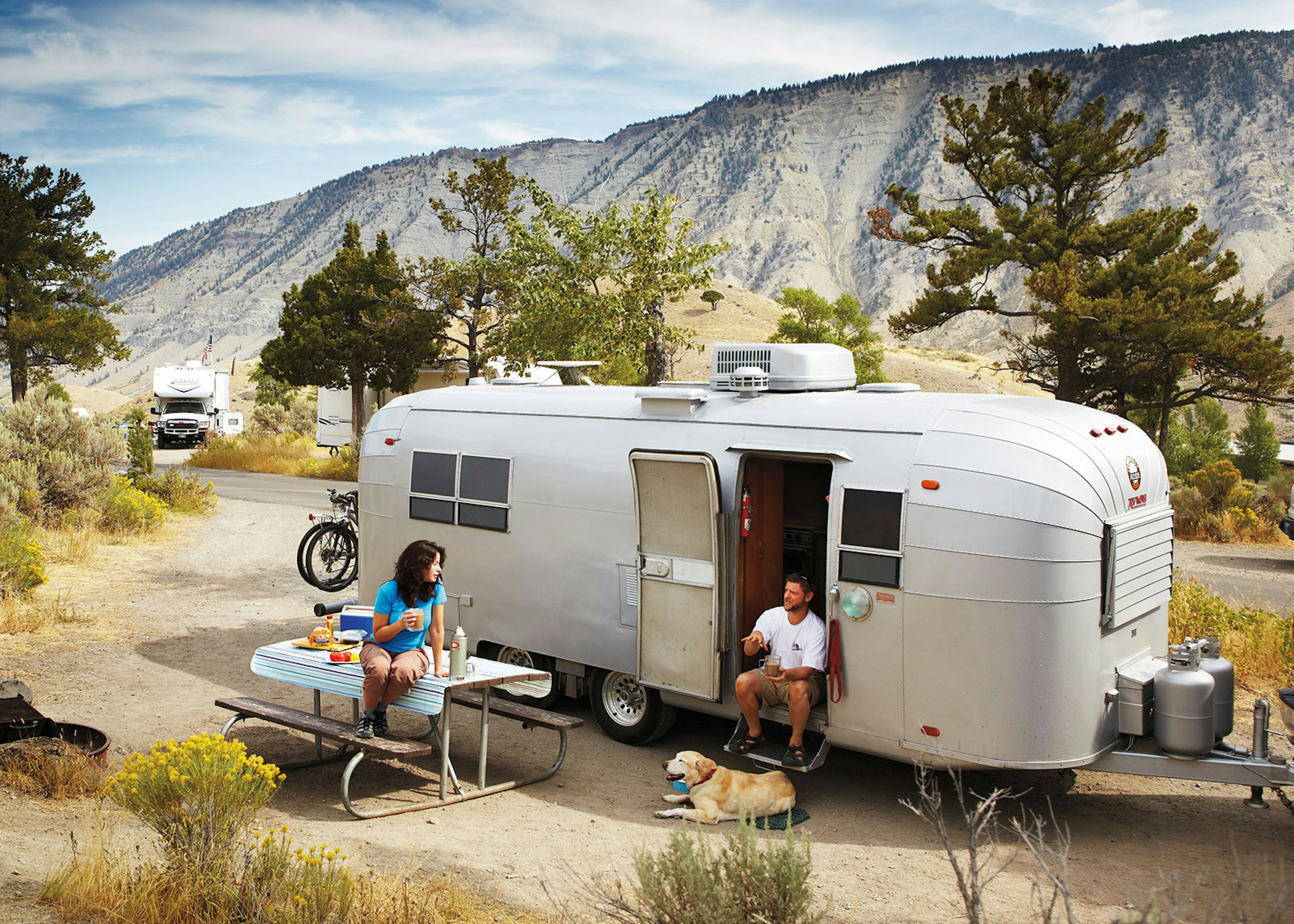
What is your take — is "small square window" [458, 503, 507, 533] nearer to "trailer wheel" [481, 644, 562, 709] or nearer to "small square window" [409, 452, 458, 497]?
"small square window" [409, 452, 458, 497]

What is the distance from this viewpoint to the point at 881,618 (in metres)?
6.69

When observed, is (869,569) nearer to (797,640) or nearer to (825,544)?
(797,640)

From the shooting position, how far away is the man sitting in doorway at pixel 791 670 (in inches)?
276

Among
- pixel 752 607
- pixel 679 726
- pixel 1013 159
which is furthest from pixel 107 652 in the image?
pixel 1013 159

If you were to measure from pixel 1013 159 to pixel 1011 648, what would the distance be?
28197 mm

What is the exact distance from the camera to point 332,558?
14.2 metres

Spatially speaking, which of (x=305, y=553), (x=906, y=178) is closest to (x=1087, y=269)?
(x=305, y=553)

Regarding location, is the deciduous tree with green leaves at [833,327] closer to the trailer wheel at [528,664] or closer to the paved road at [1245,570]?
the paved road at [1245,570]

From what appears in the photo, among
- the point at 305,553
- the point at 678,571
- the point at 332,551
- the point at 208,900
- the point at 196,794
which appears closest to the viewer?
the point at 208,900

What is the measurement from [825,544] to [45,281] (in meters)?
35.4

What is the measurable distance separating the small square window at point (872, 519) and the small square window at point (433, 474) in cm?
382

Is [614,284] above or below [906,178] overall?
below

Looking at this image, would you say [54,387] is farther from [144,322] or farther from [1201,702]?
[144,322]

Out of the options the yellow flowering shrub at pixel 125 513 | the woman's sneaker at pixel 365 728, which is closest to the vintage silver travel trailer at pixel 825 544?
the woman's sneaker at pixel 365 728
